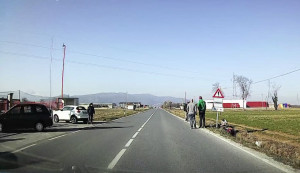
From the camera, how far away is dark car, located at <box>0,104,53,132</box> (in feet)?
61.5

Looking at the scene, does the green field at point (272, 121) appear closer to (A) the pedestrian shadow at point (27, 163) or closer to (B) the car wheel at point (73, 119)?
(B) the car wheel at point (73, 119)

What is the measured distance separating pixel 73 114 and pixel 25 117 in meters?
10.3

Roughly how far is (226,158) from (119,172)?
12.3ft

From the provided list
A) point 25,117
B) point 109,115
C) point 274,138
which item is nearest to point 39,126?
point 25,117

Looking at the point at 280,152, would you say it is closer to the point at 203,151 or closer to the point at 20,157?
the point at 203,151

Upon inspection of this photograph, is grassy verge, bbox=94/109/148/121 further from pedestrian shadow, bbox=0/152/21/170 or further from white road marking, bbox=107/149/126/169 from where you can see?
pedestrian shadow, bbox=0/152/21/170

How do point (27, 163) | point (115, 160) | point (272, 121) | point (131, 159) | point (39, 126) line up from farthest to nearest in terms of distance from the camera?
point (272, 121)
point (39, 126)
point (131, 159)
point (115, 160)
point (27, 163)

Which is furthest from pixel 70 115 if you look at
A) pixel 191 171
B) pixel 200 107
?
pixel 191 171

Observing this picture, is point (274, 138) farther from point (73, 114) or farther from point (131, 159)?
point (73, 114)

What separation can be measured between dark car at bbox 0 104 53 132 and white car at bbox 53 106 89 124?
9.19 meters

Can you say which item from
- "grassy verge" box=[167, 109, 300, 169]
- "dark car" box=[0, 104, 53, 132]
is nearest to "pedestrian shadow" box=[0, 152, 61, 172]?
"grassy verge" box=[167, 109, 300, 169]

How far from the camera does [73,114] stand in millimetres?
29453

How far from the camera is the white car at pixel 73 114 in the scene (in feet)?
96.1

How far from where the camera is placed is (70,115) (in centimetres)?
2970
